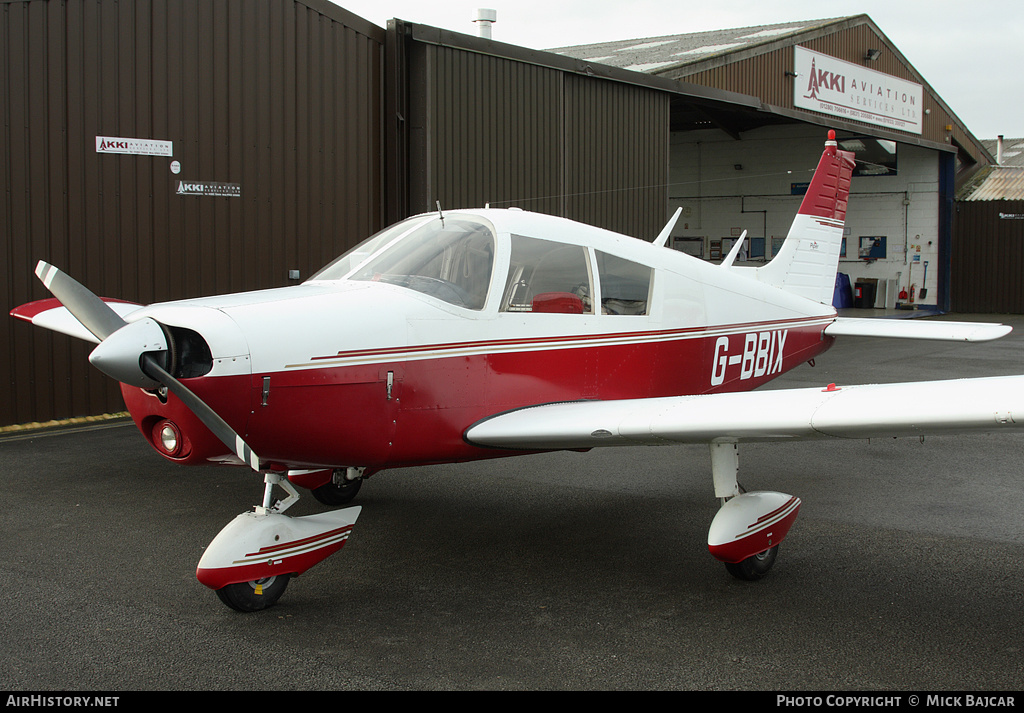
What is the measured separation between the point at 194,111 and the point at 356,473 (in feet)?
18.9

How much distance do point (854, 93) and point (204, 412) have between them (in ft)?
63.8

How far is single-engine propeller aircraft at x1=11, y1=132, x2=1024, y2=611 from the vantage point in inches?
131

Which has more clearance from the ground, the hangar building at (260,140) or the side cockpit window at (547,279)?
the hangar building at (260,140)

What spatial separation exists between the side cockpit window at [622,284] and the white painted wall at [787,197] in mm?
20285

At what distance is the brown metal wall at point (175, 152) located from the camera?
7.70 metres

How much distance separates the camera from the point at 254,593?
3.67 m

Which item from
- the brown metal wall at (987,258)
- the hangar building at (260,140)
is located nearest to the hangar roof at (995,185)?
the brown metal wall at (987,258)

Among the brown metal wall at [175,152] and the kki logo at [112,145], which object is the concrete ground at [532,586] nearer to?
the brown metal wall at [175,152]

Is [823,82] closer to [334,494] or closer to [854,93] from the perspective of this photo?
[854,93]

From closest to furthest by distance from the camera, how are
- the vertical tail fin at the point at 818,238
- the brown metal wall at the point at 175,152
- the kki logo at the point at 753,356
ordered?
the kki logo at the point at 753,356
the vertical tail fin at the point at 818,238
the brown metal wall at the point at 175,152

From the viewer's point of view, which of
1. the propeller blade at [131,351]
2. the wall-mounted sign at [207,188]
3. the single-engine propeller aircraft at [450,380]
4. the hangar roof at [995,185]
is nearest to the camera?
the propeller blade at [131,351]

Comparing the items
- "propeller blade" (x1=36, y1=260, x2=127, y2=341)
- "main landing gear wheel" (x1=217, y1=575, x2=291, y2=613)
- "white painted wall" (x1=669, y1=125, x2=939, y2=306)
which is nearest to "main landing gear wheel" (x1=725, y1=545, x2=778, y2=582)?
"main landing gear wheel" (x1=217, y1=575, x2=291, y2=613)

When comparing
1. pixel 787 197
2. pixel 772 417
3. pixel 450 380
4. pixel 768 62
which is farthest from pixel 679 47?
pixel 772 417
